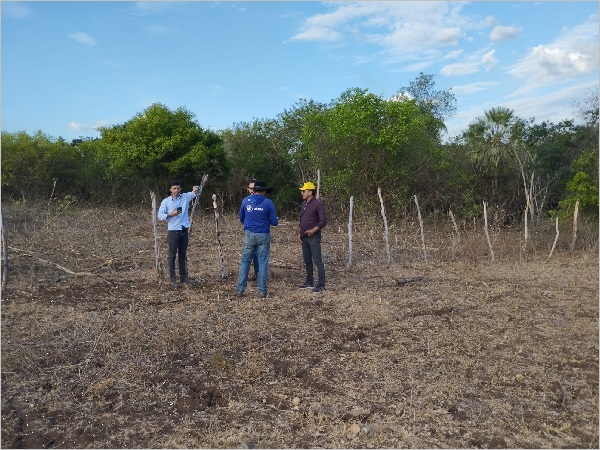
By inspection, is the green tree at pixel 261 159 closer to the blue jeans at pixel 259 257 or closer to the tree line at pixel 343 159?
the tree line at pixel 343 159

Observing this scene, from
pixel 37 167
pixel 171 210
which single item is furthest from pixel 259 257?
pixel 37 167

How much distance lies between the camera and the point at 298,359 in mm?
4855

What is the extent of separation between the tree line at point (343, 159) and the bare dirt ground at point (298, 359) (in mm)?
7384

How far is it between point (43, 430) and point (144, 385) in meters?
0.82

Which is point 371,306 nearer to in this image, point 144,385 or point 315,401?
point 315,401

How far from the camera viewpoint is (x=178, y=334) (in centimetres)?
537

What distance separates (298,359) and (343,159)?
39.9ft

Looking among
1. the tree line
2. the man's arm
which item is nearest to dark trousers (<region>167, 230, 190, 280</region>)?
the man's arm

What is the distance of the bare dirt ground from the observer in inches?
141

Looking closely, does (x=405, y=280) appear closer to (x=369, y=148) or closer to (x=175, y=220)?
(x=175, y=220)

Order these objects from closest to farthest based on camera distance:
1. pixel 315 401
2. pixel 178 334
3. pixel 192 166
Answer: pixel 315 401 < pixel 178 334 < pixel 192 166

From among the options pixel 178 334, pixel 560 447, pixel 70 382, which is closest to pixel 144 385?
pixel 70 382

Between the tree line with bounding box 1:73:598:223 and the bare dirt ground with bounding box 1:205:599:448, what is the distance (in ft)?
24.2

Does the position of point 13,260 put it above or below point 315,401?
above
